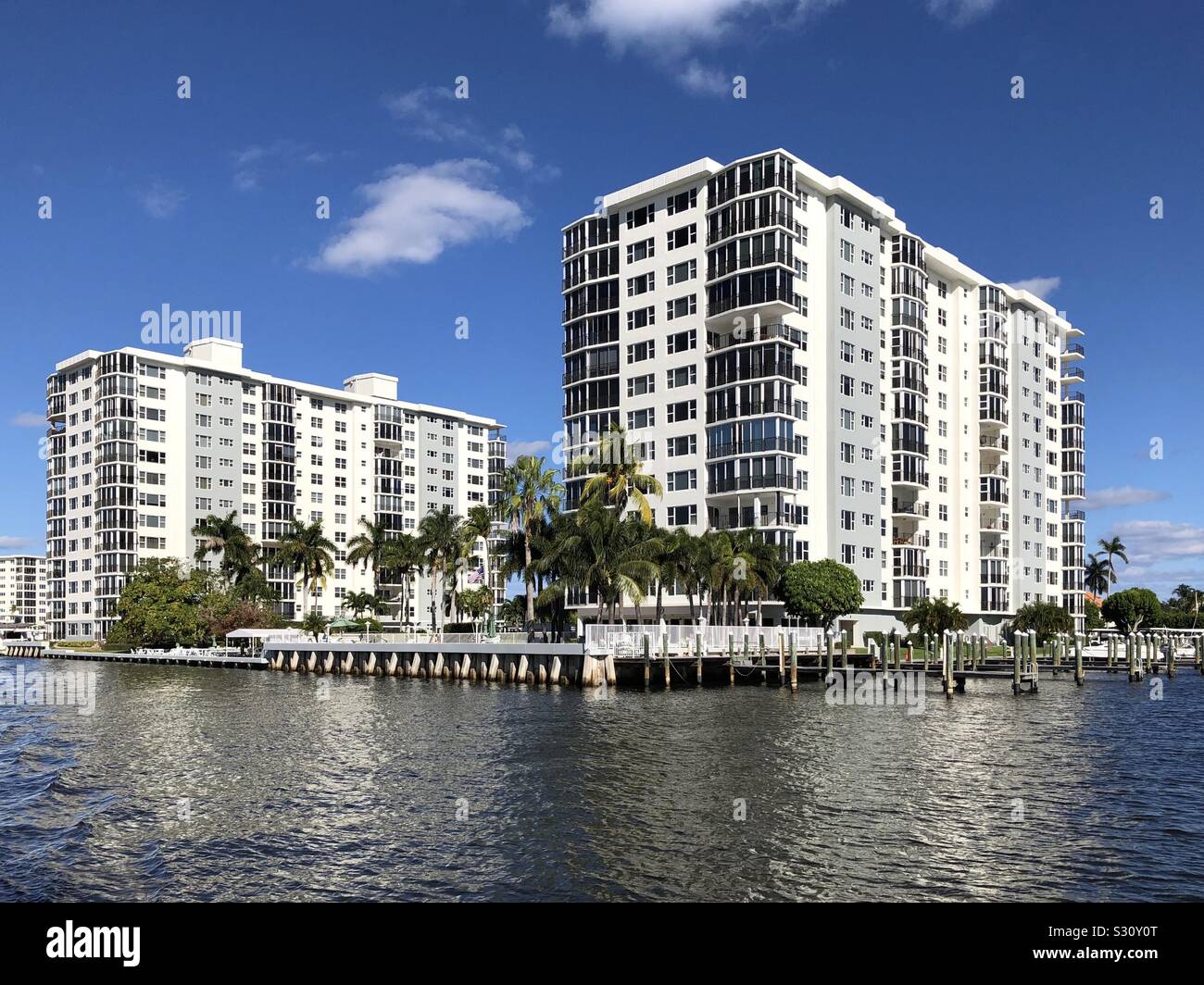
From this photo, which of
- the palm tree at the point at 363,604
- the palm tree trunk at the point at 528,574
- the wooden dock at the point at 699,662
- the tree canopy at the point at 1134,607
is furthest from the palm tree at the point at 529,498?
the tree canopy at the point at 1134,607

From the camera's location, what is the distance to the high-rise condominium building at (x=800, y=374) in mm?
100875

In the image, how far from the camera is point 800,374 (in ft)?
336

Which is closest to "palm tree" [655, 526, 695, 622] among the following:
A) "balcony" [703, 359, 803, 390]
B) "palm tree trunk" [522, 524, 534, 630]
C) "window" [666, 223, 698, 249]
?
"palm tree trunk" [522, 524, 534, 630]

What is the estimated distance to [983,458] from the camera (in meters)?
131

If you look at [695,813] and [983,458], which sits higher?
[983,458]

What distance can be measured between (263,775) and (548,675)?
4048 cm

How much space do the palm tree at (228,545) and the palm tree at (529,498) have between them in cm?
5993

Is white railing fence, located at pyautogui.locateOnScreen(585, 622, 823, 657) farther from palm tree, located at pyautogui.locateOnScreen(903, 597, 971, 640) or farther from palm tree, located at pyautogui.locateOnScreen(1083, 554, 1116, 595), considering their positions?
palm tree, located at pyautogui.locateOnScreen(1083, 554, 1116, 595)

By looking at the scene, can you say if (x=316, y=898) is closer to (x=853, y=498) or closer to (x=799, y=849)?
(x=799, y=849)

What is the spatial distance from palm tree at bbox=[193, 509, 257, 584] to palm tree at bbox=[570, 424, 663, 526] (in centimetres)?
6322

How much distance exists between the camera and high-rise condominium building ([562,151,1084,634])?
10088 cm
